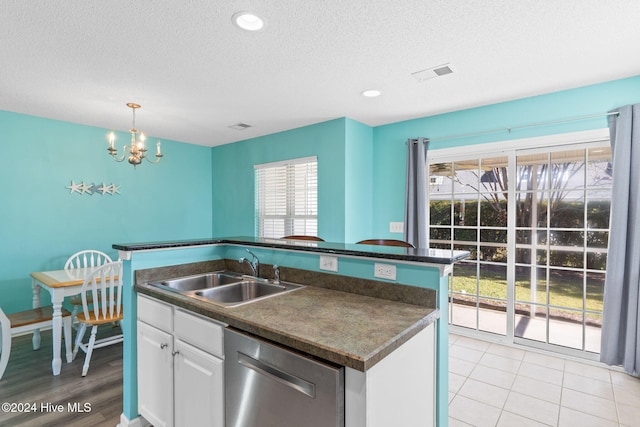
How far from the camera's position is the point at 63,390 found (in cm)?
249

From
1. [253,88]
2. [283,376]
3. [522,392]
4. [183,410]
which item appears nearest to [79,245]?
[253,88]

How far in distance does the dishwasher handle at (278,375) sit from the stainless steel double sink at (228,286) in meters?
0.52

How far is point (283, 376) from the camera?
1.19 meters

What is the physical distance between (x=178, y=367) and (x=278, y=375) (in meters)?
0.82

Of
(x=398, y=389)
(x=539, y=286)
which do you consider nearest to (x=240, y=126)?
(x=398, y=389)

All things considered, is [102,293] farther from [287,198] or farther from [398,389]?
[398,389]

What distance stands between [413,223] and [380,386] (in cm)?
287

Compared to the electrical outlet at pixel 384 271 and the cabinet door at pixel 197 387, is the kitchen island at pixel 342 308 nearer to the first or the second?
the electrical outlet at pixel 384 271

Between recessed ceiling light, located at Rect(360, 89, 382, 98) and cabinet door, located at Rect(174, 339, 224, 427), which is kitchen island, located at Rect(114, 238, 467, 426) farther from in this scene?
recessed ceiling light, located at Rect(360, 89, 382, 98)

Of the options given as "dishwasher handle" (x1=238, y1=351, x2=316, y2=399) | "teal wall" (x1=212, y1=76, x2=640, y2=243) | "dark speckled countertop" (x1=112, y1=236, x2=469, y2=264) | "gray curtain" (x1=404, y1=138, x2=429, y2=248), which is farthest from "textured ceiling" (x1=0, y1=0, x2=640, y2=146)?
"dishwasher handle" (x1=238, y1=351, x2=316, y2=399)

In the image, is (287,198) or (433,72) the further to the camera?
(287,198)

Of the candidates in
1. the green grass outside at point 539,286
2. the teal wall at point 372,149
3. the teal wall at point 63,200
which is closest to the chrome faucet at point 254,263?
the teal wall at point 372,149

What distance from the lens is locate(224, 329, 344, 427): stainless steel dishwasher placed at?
3.42 ft

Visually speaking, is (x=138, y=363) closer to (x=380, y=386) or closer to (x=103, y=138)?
(x=380, y=386)
